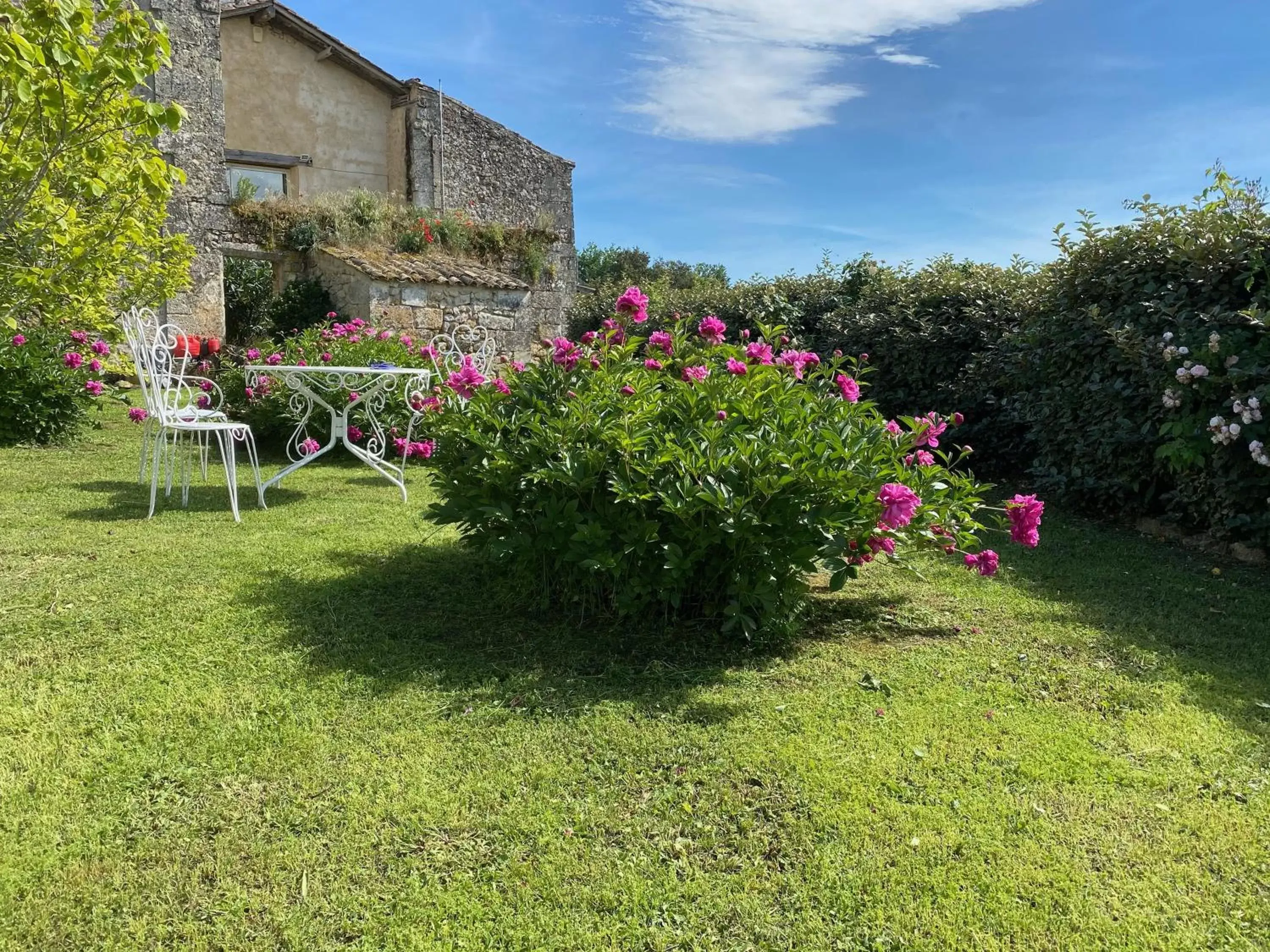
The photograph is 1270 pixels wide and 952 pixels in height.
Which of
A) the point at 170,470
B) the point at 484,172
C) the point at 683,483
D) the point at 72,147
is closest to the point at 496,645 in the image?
the point at 683,483

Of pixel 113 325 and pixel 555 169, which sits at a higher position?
pixel 555 169

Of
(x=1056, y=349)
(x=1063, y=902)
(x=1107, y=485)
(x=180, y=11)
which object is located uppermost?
(x=180, y=11)

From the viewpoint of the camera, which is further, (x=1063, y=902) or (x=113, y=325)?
(x=113, y=325)

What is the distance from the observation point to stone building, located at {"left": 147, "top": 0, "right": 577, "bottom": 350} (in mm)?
11148

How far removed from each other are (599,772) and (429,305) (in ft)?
31.2

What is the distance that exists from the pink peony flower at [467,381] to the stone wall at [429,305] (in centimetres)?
745

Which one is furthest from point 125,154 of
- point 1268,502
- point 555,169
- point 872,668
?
point 555,169

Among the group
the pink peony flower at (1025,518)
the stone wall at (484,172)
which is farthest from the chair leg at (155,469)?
the stone wall at (484,172)

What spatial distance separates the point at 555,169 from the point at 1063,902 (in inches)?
789

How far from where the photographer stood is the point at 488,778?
226cm

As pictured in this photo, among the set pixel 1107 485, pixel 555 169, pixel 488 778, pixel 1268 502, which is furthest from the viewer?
pixel 555 169

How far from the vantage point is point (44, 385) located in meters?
7.09

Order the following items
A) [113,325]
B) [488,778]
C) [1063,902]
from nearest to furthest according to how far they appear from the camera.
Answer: [1063,902]
[488,778]
[113,325]

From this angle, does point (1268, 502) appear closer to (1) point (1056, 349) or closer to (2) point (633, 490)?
(1) point (1056, 349)
